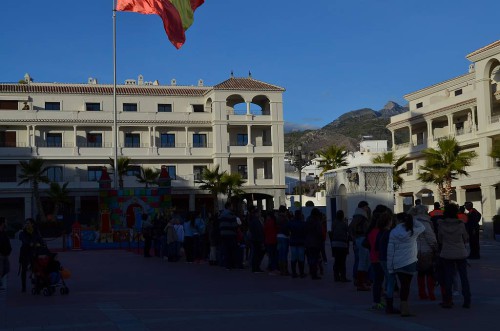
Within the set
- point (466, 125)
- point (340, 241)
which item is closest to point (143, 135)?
point (466, 125)

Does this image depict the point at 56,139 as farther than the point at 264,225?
Yes

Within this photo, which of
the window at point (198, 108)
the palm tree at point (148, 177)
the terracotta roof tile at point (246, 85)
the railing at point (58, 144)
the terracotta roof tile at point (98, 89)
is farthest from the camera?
the window at point (198, 108)

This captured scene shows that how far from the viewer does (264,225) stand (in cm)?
1791

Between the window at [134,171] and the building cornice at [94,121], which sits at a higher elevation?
the building cornice at [94,121]

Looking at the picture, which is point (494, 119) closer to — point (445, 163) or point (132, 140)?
point (445, 163)

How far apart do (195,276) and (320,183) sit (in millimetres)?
62867

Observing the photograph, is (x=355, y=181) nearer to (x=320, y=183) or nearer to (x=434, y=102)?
(x=434, y=102)

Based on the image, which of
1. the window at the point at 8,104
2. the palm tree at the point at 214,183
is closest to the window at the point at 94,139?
the window at the point at 8,104

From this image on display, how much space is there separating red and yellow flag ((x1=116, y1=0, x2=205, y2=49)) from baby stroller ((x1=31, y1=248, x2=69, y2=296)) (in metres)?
7.00

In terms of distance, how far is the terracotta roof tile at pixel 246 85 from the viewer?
61094 millimetres

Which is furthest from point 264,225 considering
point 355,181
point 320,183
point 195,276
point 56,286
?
point 320,183

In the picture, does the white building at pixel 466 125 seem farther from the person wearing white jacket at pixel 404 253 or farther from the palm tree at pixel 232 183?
the person wearing white jacket at pixel 404 253

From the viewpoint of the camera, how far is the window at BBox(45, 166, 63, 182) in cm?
5792

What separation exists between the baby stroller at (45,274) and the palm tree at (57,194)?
137ft
